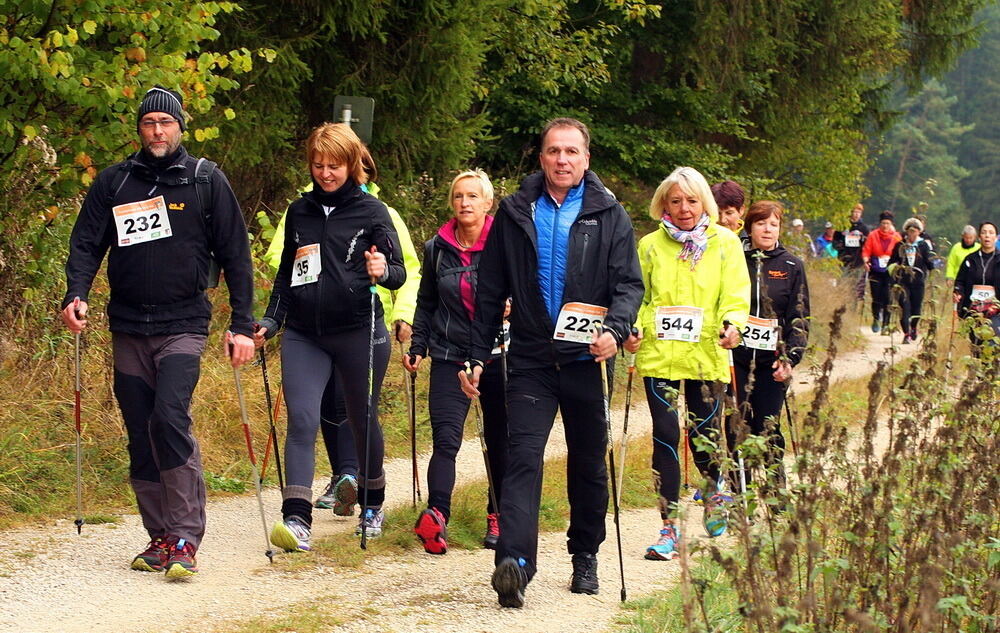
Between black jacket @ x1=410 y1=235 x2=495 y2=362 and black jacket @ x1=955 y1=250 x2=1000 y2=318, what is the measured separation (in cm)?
1035

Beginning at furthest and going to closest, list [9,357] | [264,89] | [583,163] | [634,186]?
[634,186], [264,89], [9,357], [583,163]

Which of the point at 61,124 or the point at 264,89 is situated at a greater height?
the point at 264,89

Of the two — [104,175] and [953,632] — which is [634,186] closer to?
[104,175]

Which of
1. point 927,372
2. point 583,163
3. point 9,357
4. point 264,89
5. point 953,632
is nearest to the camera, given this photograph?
point 953,632

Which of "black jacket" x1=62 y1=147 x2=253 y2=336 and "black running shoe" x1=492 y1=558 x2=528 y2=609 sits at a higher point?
"black jacket" x1=62 y1=147 x2=253 y2=336

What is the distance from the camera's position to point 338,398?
8.30 metres

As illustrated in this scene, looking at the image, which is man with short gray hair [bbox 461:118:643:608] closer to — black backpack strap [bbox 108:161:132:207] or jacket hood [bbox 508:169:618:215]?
jacket hood [bbox 508:169:618:215]

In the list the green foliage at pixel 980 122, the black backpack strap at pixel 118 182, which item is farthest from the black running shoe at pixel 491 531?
the green foliage at pixel 980 122

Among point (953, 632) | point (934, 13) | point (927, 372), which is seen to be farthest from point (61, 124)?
point (934, 13)

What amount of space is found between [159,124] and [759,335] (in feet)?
12.1

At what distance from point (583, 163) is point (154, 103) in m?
1.91

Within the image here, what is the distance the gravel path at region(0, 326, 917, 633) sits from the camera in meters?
5.86

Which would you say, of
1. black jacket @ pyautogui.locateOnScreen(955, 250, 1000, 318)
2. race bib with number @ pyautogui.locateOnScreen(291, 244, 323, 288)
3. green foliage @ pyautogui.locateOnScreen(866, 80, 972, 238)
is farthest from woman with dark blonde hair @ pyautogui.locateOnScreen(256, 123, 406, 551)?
green foliage @ pyautogui.locateOnScreen(866, 80, 972, 238)

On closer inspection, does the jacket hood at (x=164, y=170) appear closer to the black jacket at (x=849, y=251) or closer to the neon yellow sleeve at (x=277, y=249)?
the neon yellow sleeve at (x=277, y=249)
